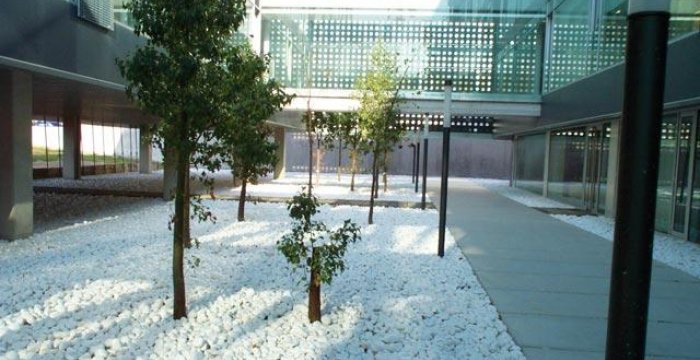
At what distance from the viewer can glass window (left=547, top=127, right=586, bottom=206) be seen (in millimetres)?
17297

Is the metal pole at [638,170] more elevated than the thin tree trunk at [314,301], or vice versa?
the metal pole at [638,170]

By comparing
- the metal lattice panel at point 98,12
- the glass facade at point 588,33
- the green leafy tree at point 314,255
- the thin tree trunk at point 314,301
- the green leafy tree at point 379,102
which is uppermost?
the glass facade at point 588,33

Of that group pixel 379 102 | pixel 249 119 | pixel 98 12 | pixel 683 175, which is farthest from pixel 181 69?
pixel 683 175

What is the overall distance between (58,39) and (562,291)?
26.0 ft

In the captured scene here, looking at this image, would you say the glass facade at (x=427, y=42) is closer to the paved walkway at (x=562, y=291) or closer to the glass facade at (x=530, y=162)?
the glass facade at (x=530, y=162)

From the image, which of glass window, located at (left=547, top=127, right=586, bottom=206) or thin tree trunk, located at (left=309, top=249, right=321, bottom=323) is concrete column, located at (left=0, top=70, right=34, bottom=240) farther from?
glass window, located at (left=547, top=127, right=586, bottom=206)

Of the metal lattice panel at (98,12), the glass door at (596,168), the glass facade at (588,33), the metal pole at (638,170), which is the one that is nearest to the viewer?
the metal pole at (638,170)

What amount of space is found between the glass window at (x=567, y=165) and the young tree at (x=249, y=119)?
1022cm

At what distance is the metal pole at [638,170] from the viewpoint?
6.67 feet

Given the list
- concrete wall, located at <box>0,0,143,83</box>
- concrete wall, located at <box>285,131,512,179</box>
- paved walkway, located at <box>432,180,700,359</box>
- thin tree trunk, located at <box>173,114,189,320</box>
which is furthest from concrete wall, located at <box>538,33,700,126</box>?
concrete wall, located at <box>285,131,512,179</box>

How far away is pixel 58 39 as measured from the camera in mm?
8414

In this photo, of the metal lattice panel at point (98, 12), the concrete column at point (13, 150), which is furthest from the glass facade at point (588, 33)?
the concrete column at point (13, 150)

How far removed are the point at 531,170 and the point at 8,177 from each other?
A: 66.3ft

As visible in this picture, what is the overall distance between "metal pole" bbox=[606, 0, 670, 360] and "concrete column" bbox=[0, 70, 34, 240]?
898 cm
